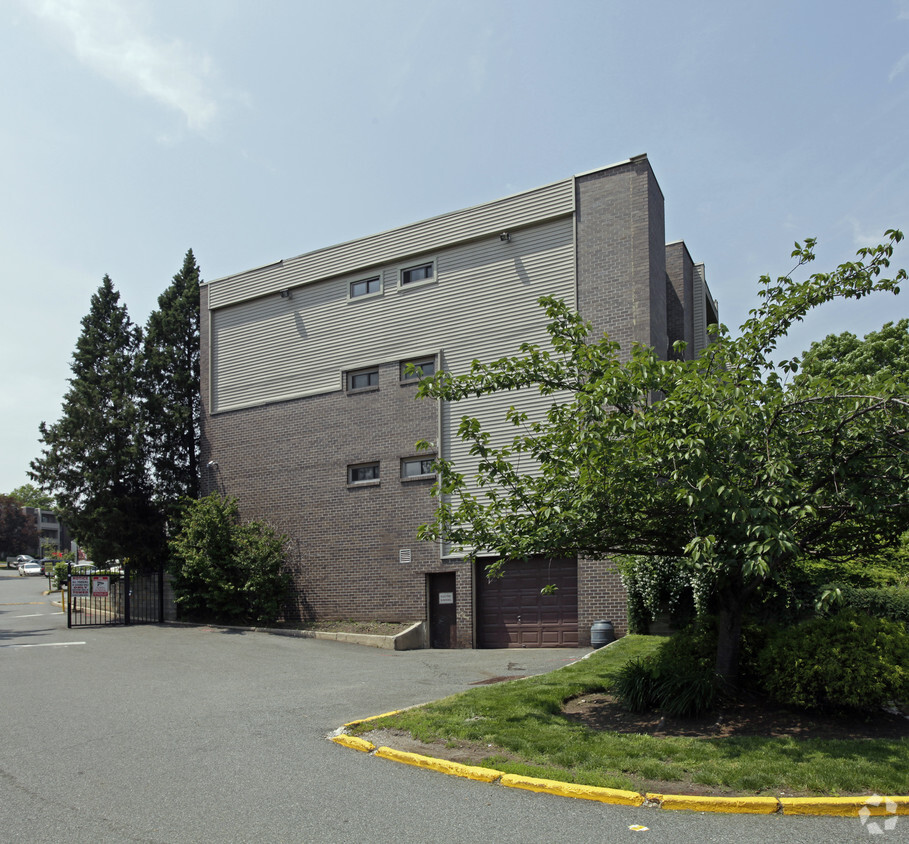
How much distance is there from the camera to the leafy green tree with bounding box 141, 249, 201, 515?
28.2 meters

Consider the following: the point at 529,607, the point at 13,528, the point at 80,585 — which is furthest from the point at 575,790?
the point at 13,528

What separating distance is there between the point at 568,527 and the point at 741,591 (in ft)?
8.28

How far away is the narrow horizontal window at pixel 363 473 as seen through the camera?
23.6 m

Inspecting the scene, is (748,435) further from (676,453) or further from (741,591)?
(741,591)

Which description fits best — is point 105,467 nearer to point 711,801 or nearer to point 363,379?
point 363,379

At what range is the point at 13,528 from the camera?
266 ft

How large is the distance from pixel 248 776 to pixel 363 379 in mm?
17499

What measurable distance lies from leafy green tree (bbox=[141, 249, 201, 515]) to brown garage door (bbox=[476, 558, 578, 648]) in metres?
12.1

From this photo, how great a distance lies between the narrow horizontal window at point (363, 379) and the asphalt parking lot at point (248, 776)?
410 inches

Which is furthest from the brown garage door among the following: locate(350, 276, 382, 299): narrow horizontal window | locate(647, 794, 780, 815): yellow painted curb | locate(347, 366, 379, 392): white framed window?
locate(647, 794, 780, 815): yellow painted curb

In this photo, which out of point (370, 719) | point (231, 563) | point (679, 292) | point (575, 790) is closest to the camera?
point (575, 790)

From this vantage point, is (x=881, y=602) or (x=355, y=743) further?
(x=881, y=602)

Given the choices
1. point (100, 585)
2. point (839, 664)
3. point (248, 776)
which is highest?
point (839, 664)

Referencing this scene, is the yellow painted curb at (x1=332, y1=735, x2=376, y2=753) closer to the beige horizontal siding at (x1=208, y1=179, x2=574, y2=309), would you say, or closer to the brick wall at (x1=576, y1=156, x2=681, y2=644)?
the brick wall at (x1=576, y1=156, x2=681, y2=644)
